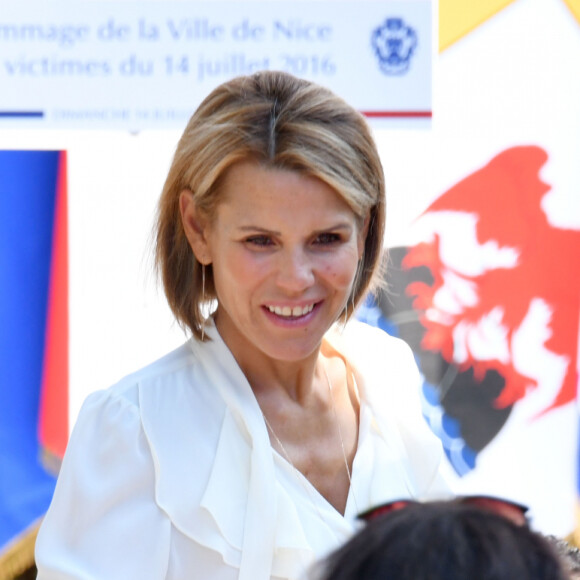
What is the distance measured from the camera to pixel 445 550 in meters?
0.89

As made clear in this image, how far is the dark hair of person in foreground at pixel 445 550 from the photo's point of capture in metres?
A: 0.87

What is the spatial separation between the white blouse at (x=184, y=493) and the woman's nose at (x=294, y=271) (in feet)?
0.71

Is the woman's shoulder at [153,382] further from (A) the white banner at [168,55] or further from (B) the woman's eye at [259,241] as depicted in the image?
(A) the white banner at [168,55]

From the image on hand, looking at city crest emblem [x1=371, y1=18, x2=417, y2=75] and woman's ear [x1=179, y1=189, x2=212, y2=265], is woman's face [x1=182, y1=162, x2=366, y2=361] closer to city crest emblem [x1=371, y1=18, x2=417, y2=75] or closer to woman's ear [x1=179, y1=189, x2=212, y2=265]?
woman's ear [x1=179, y1=189, x2=212, y2=265]

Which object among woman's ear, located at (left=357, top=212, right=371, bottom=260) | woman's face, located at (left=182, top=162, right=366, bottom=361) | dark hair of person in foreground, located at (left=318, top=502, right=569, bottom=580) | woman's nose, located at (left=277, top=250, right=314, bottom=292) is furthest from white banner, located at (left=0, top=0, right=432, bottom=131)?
dark hair of person in foreground, located at (left=318, top=502, right=569, bottom=580)

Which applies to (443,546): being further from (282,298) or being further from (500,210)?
(500,210)

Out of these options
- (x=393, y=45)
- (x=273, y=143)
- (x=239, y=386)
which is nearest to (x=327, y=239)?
(x=273, y=143)

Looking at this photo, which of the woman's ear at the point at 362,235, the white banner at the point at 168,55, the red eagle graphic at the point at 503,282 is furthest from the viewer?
the red eagle graphic at the point at 503,282

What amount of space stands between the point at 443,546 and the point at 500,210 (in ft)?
8.84

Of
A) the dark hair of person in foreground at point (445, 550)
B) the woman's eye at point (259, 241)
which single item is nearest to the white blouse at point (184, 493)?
the woman's eye at point (259, 241)

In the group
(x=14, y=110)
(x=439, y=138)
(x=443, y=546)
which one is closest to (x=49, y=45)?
(x=14, y=110)

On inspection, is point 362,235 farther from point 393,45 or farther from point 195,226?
point 393,45

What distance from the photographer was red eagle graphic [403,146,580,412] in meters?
3.46

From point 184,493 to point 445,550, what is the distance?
1002mm
